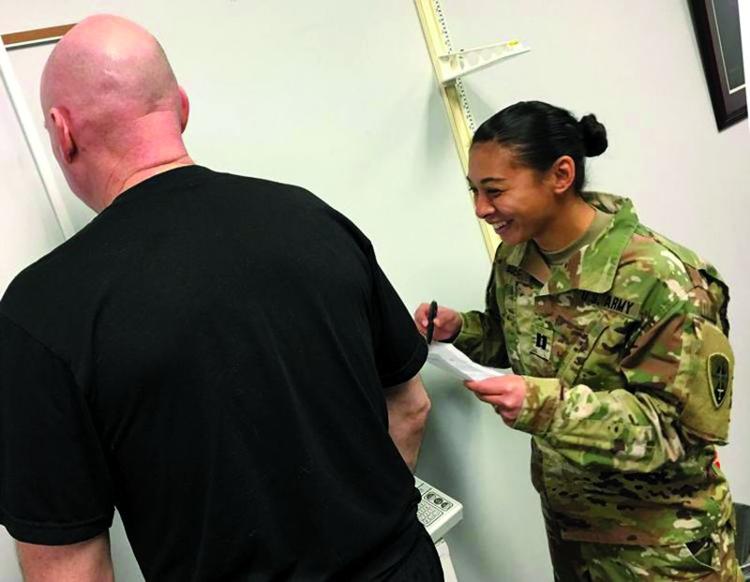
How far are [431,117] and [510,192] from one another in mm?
368

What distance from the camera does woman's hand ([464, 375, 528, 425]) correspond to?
100 centimetres

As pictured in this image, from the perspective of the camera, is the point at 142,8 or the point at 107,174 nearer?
the point at 107,174

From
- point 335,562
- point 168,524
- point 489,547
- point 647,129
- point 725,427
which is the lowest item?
point 489,547

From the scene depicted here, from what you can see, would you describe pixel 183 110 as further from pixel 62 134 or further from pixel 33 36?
pixel 33 36

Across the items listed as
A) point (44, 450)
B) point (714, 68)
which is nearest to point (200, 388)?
point (44, 450)

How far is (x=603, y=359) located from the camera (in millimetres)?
1038

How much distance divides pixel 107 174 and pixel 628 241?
0.84m

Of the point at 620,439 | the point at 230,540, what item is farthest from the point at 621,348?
the point at 230,540

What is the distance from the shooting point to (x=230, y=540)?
686mm

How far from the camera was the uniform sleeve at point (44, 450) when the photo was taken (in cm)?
61

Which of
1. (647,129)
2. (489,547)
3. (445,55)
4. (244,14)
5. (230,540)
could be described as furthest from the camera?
(647,129)

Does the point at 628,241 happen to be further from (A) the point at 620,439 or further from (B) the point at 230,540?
(B) the point at 230,540

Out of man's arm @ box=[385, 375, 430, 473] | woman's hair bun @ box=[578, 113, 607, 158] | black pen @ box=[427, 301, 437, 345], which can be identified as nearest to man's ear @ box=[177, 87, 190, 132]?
man's arm @ box=[385, 375, 430, 473]

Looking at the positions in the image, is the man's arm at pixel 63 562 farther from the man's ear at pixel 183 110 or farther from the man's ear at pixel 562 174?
the man's ear at pixel 562 174
